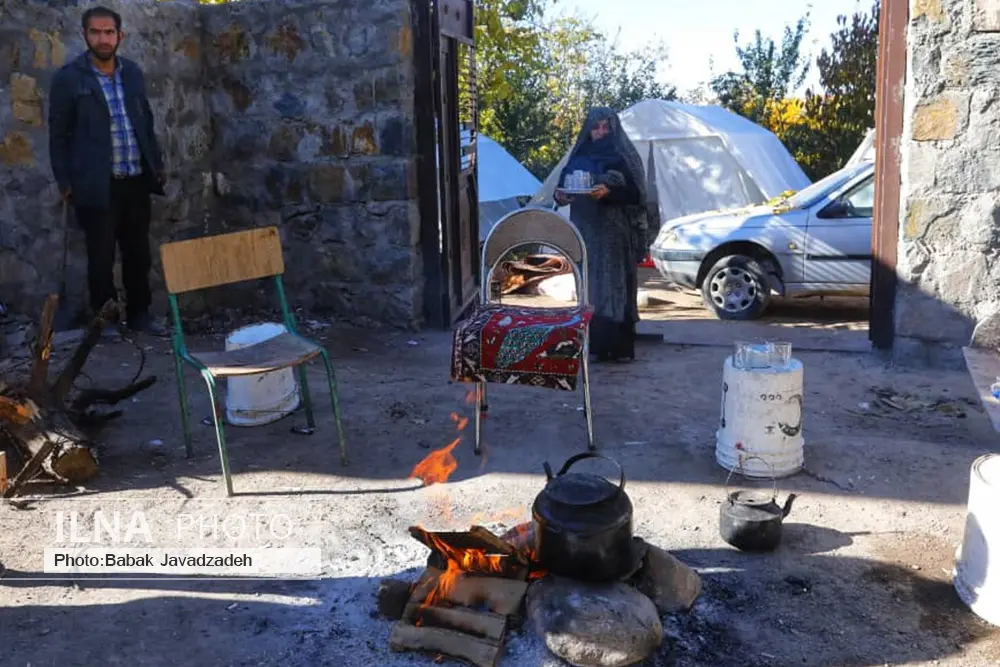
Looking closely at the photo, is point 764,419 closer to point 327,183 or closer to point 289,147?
point 327,183

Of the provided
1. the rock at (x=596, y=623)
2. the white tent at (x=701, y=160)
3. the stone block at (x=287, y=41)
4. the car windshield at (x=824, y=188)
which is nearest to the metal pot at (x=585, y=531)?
the rock at (x=596, y=623)

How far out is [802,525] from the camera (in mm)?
3893

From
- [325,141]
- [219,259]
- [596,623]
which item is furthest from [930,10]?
[596,623]

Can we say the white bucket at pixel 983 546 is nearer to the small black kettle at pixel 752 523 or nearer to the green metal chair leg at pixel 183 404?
the small black kettle at pixel 752 523

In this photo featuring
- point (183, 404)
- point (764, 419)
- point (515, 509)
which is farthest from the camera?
point (183, 404)

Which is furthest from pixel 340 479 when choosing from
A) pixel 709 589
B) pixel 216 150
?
pixel 216 150

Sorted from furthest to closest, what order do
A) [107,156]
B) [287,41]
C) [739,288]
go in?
[739,288]
[287,41]
[107,156]

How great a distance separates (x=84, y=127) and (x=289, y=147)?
1.53m

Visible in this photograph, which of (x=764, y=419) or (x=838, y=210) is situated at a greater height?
(x=838, y=210)

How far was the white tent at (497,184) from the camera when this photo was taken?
1247 centimetres

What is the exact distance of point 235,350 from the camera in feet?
15.3

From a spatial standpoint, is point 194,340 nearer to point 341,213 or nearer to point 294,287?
point 294,287

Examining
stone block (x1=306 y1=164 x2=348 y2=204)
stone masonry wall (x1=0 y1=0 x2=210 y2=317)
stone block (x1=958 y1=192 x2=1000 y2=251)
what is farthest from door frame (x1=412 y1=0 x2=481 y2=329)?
stone block (x1=958 y1=192 x2=1000 y2=251)

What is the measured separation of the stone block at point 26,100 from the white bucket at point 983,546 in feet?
19.0
